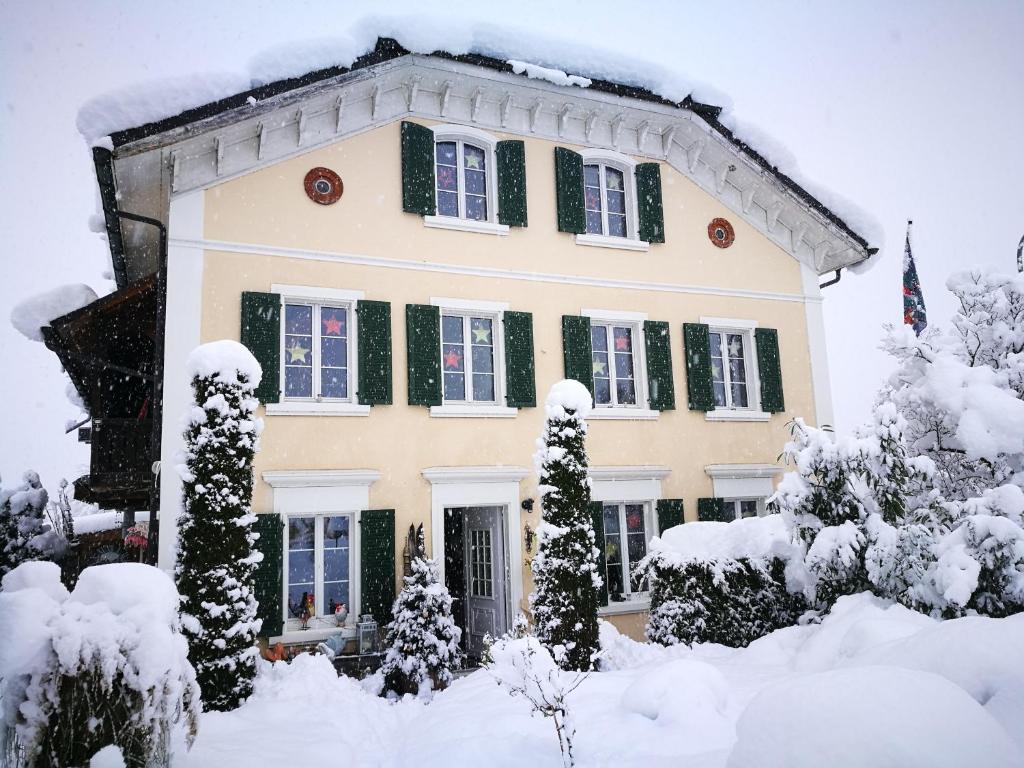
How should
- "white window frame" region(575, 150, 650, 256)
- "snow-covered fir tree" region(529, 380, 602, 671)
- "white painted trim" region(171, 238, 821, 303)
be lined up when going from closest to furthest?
"snow-covered fir tree" region(529, 380, 602, 671) < "white painted trim" region(171, 238, 821, 303) < "white window frame" region(575, 150, 650, 256)

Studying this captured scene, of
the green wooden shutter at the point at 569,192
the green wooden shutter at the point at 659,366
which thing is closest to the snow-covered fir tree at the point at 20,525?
the green wooden shutter at the point at 569,192

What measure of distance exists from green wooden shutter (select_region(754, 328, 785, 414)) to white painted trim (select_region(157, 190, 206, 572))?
903 centimetres

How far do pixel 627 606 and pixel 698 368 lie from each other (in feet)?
13.3

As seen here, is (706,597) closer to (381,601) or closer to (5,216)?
(381,601)

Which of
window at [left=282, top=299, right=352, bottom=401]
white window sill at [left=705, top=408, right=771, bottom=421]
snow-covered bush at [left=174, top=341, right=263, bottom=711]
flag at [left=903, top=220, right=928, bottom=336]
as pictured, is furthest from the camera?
flag at [left=903, top=220, right=928, bottom=336]

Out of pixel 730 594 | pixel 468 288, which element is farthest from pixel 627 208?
pixel 730 594

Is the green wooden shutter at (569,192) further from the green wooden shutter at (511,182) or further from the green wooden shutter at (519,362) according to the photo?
the green wooden shutter at (519,362)

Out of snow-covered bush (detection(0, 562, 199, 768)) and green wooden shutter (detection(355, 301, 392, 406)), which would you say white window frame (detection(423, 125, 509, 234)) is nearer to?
green wooden shutter (detection(355, 301, 392, 406))

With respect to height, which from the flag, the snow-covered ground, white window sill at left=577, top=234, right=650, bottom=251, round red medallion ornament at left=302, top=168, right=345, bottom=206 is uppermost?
round red medallion ornament at left=302, top=168, right=345, bottom=206

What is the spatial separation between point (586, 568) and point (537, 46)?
775cm

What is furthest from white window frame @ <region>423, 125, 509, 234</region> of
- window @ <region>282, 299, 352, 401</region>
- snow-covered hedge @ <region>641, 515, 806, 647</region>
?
snow-covered hedge @ <region>641, 515, 806, 647</region>

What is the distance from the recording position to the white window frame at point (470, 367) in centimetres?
1080

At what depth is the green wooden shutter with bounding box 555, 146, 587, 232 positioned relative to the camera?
1204 cm

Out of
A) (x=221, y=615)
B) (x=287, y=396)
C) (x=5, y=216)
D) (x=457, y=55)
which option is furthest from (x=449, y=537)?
(x=5, y=216)
